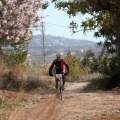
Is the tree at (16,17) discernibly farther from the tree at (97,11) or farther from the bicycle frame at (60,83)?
the tree at (97,11)

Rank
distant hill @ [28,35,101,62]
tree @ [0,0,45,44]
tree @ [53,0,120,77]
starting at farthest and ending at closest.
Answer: distant hill @ [28,35,101,62] → tree @ [0,0,45,44] → tree @ [53,0,120,77]

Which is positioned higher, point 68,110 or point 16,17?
point 16,17

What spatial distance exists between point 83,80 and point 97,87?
358 inches

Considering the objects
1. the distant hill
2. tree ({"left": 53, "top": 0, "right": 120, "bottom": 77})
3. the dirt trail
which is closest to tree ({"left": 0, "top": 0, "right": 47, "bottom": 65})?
the dirt trail

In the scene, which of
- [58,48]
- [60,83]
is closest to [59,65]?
[60,83]

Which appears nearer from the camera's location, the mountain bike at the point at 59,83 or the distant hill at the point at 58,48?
the mountain bike at the point at 59,83

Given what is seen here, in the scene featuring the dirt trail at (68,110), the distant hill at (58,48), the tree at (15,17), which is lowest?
the distant hill at (58,48)

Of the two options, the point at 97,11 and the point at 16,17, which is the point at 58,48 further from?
the point at 97,11

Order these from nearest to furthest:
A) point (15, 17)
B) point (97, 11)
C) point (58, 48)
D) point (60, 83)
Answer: point (97, 11) → point (60, 83) → point (15, 17) → point (58, 48)

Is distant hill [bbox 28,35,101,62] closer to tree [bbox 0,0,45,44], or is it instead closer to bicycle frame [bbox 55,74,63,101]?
tree [bbox 0,0,45,44]

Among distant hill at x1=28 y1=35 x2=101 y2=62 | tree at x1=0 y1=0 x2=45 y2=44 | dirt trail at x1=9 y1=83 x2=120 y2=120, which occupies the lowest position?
distant hill at x1=28 y1=35 x2=101 y2=62

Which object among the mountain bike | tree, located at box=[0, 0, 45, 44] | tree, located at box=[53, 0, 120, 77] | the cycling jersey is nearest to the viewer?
tree, located at box=[53, 0, 120, 77]

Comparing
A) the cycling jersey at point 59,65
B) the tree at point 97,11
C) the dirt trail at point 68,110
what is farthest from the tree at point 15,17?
the tree at point 97,11

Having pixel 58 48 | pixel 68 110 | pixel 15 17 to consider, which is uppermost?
pixel 15 17
